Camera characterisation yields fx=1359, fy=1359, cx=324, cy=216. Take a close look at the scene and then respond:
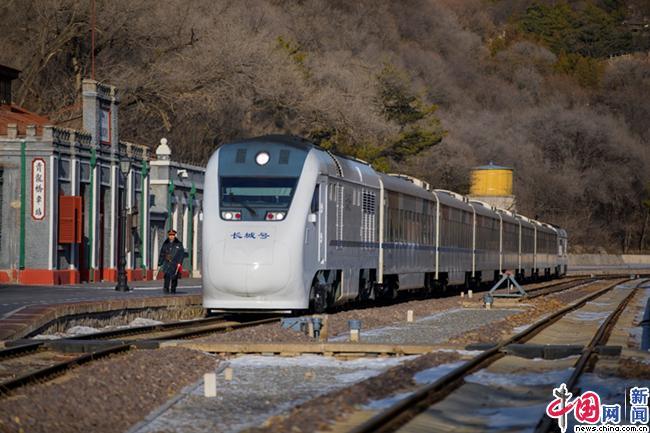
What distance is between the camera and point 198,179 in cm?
5831

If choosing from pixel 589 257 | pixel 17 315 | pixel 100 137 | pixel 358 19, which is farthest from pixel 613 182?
pixel 17 315

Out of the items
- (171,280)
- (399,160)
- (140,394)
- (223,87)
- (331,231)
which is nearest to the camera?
(140,394)

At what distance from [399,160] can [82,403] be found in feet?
243

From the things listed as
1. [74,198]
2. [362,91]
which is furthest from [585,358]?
[362,91]

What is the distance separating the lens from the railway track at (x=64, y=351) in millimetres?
15199

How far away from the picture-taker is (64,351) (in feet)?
61.8

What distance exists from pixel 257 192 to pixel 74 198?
19580 millimetres

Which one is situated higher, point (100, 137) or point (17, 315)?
point (100, 137)

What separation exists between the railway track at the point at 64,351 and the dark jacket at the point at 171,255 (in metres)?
9.51

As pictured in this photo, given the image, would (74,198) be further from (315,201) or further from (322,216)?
(315,201)

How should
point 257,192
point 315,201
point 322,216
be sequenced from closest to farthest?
point 257,192
point 315,201
point 322,216

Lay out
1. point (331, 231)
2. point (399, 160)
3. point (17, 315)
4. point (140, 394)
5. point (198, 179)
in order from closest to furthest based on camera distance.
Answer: point (140, 394)
point (17, 315)
point (331, 231)
point (198, 179)
point (399, 160)

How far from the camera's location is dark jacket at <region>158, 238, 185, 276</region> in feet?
113

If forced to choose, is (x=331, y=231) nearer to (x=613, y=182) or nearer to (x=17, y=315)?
(x=17, y=315)
